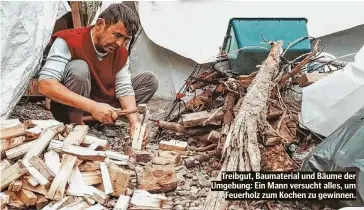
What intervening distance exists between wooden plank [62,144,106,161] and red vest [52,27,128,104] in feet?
1.91

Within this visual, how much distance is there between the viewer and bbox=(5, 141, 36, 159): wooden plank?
5.97ft

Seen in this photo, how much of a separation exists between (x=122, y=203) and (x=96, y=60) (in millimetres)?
858

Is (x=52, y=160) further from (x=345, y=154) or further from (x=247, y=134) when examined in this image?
(x=345, y=154)

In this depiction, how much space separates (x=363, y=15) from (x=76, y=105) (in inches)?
86.0

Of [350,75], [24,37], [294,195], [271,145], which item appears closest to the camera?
[294,195]

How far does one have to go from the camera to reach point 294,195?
1.86 meters

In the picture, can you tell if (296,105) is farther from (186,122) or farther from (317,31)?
(317,31)

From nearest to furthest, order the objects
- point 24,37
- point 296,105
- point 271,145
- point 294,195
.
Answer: point 294,195
point 271,145
point 24,37
point 296,105

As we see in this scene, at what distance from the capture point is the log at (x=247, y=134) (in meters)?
1.75

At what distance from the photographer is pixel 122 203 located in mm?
1737

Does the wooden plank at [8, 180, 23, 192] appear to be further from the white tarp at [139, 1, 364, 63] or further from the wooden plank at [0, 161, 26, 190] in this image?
the white tarp at [139, 1, 364, 63]

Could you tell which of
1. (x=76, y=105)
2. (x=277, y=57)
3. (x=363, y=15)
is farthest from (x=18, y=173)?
(x=363, y=15)

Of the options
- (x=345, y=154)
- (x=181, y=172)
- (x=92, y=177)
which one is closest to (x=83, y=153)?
(x=92, y=177)

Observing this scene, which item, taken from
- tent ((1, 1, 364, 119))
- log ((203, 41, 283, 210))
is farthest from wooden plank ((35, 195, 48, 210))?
A: tent ((1, 1, 364, 119))
